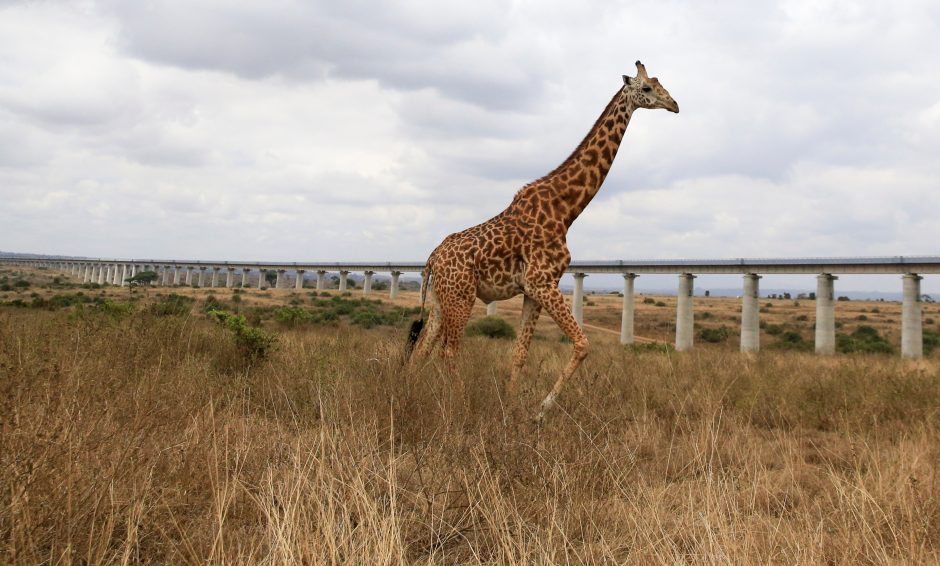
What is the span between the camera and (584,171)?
22.5 ft

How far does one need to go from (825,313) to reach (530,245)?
115 feet

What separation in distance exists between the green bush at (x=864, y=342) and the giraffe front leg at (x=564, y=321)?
115 ft

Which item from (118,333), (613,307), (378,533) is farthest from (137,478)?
(613,307)

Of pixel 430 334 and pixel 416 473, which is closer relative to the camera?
pixel 416 473

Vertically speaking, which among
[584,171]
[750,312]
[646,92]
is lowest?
[750,312]

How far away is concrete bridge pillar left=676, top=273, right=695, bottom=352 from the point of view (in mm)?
38688

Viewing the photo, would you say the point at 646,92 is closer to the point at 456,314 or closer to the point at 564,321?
the point at 564,321

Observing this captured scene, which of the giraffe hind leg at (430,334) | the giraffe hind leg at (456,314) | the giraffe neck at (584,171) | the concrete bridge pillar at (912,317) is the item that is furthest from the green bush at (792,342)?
the giraffe hind leg at (456,314)

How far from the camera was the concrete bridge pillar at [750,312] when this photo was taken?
1451 inches

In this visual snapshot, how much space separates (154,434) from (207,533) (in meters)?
1.37

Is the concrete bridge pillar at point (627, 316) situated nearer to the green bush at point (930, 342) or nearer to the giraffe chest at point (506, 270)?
the green bush at point (930, 342)

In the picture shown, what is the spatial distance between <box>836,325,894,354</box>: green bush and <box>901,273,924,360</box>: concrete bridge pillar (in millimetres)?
2362

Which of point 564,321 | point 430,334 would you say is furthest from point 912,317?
point 430,334

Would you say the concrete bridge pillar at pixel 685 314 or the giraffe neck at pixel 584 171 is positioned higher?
the giraffe neck at pixel 584 171
